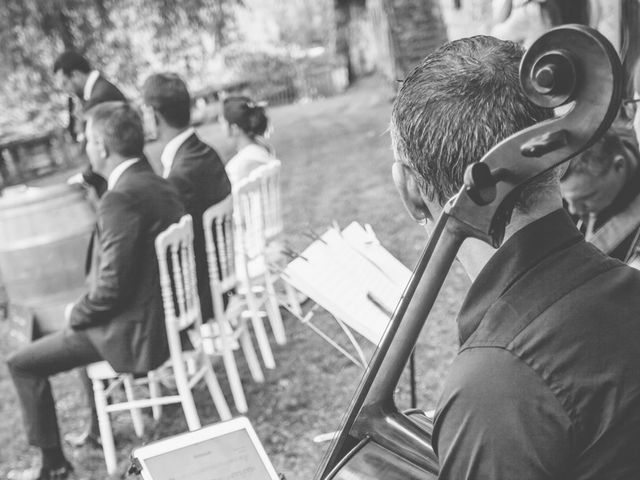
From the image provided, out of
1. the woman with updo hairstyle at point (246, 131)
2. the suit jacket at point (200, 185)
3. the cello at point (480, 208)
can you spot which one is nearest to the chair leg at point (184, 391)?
the suit jacket at point (200, 185)

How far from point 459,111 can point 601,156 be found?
1506 mm

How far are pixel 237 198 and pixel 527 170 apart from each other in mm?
2911

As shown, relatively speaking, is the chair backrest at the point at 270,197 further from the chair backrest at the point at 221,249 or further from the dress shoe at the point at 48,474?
the dress shoe at the point at 48,474

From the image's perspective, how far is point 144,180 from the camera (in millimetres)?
3121

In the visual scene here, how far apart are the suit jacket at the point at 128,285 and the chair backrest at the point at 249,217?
0.73 meters

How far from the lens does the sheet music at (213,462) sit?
1.51m

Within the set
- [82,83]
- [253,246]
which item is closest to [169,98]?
[253,246]

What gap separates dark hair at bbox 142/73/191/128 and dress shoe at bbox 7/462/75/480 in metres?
1.71

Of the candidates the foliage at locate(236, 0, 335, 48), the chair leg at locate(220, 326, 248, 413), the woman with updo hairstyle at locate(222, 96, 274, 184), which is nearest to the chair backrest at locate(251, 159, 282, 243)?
the woman with updo hairstyle at locate(222, 96, 274, 184)

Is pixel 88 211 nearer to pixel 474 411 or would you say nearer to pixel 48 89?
pixel 474 411

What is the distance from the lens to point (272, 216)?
4309 mm

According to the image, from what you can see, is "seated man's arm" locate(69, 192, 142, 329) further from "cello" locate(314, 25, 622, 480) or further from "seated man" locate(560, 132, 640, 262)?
"cello" locate(314, 25, 622, 480)

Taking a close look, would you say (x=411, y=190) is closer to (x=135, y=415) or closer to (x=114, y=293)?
(x=114, y=293)

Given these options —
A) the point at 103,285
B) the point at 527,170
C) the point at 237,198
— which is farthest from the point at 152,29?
the point at 527,170
